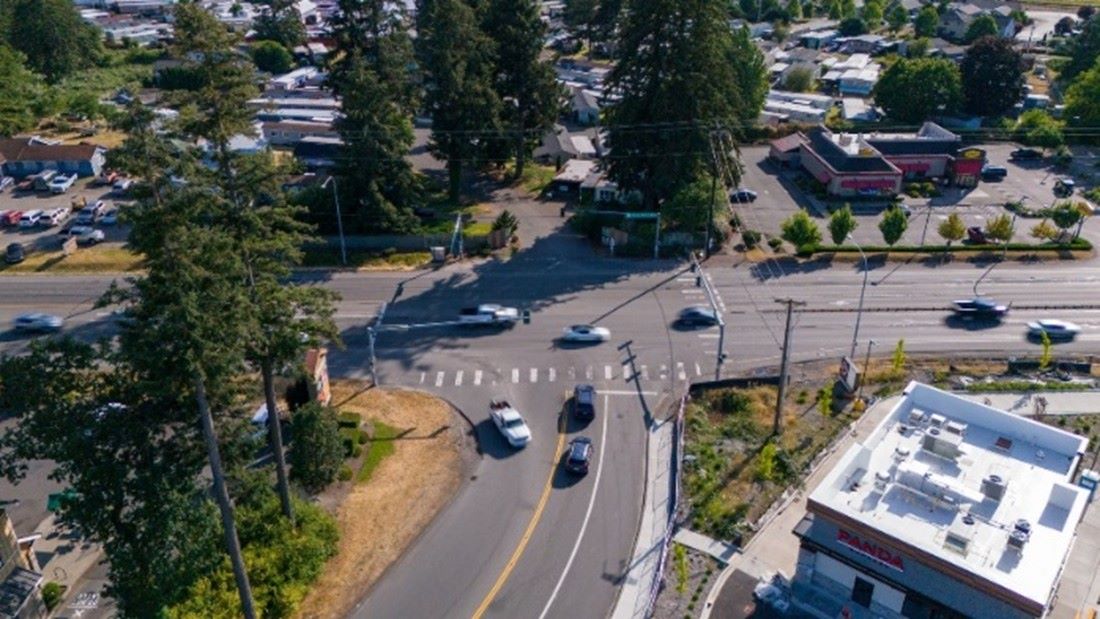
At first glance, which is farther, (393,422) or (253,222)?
(393,422)

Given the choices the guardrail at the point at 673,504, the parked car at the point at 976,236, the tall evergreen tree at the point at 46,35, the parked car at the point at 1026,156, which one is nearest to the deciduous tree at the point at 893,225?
the parked car at the point at 976,236

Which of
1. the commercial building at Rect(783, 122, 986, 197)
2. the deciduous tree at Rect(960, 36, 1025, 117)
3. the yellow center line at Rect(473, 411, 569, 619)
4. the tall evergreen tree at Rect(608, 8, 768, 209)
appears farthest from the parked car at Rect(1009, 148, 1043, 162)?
the yellow center line at Rect(473, 411, 569, 619)

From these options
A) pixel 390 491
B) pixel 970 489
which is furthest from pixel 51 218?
pixel 970 489

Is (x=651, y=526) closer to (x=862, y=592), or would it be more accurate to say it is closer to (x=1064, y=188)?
(x=862, y=592)

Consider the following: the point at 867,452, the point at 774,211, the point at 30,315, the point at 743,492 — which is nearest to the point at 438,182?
the point at 774,211

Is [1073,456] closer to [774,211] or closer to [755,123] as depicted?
[774,211]

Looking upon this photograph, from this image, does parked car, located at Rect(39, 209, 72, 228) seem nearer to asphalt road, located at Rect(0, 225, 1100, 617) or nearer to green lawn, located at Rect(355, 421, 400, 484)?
asphalt road, located at Rect(0, 225, 1100, 617)

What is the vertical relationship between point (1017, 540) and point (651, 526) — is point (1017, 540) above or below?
above
